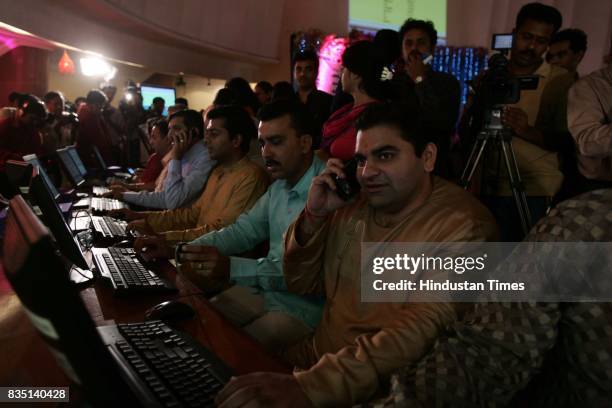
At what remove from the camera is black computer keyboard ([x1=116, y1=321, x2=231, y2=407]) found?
32.7 inches

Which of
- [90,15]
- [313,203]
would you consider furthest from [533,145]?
[90,15]

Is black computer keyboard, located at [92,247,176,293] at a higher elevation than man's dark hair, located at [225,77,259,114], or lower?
lower

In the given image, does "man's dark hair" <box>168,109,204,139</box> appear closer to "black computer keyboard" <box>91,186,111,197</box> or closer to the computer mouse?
"black computer keyboard" <box>91,186,111,197</box>

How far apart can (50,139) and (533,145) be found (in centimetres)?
484

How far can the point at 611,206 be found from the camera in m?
0.86

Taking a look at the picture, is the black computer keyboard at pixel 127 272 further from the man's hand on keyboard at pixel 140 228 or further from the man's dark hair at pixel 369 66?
the man's dark hair at pixel 369 66

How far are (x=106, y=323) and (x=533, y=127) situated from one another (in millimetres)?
1791

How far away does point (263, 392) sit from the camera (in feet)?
2.72

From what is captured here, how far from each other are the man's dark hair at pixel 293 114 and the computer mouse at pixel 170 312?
0.95 metres

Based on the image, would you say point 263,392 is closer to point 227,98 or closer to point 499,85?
point 499,85

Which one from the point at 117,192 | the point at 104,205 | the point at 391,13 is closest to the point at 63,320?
the point at 104,205

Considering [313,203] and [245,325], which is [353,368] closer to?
[313,203]

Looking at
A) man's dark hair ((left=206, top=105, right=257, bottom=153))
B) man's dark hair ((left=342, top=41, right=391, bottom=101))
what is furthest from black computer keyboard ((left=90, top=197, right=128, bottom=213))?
man's dark hair ((left=342, top=41, right=391, bottom=101))

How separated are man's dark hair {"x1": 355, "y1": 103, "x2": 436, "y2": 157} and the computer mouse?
617 millimetres
